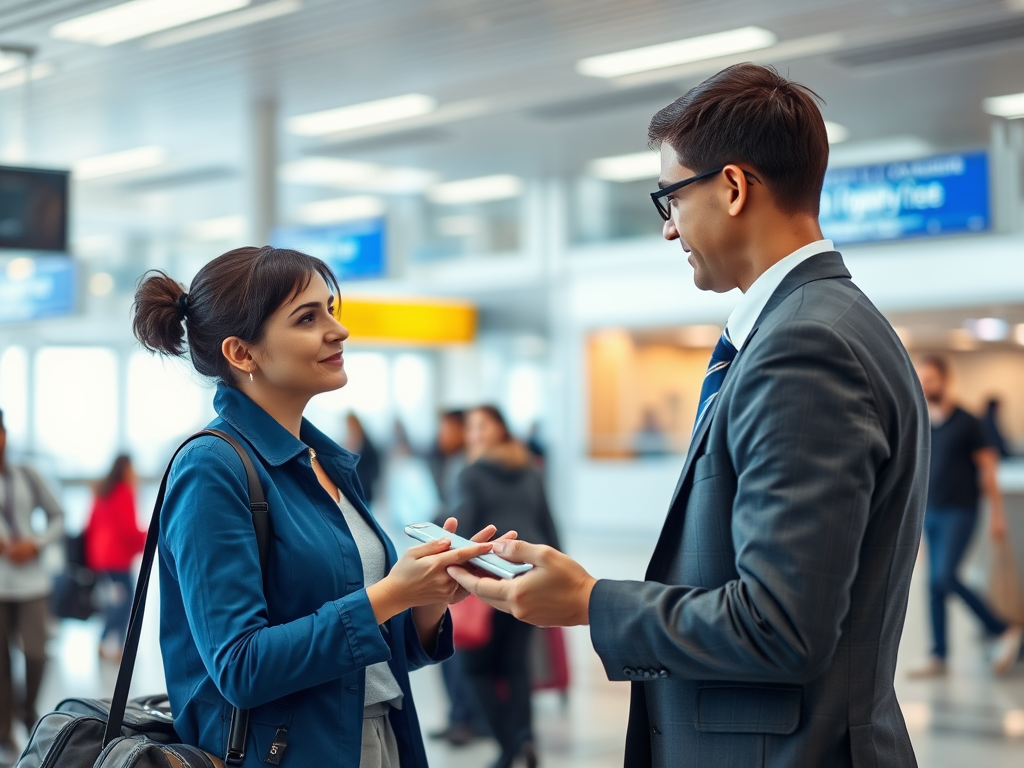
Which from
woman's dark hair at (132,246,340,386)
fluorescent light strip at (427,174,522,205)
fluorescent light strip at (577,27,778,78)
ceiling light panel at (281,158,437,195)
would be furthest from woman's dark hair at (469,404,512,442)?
fluorescent light strip at (427,174,522,205)

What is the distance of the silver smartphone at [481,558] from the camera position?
1.66 m

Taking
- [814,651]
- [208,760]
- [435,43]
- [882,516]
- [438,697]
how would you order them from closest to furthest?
1. [814,651]
2. [882,516]
3. [208,760]
4. [438,697]
5. [435,43]

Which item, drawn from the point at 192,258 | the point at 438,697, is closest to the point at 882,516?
the point at 438,697

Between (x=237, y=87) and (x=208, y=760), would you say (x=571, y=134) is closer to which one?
(x=237, y=87)

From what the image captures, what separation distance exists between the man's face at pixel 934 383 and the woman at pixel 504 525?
3376mm

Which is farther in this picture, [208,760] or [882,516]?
[208,760]

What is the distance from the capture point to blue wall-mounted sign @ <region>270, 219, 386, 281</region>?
10.1m

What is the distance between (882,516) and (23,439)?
13797 millimetres

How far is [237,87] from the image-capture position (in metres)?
9.45

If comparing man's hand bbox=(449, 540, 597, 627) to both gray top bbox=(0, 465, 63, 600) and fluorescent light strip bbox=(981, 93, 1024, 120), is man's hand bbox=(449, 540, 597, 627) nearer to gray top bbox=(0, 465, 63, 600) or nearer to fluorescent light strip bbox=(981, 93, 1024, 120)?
gray top bbox=(0, 465, 63, 600)

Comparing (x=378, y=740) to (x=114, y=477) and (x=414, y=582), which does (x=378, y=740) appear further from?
(x=114, y=477)

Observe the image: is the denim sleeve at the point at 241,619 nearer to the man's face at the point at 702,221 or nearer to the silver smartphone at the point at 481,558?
the silver smartphone at the point at 481,558

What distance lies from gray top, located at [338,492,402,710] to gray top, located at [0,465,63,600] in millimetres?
4448

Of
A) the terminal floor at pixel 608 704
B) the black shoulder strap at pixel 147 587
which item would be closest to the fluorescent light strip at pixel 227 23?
the terminal floor at pixel 608 704
